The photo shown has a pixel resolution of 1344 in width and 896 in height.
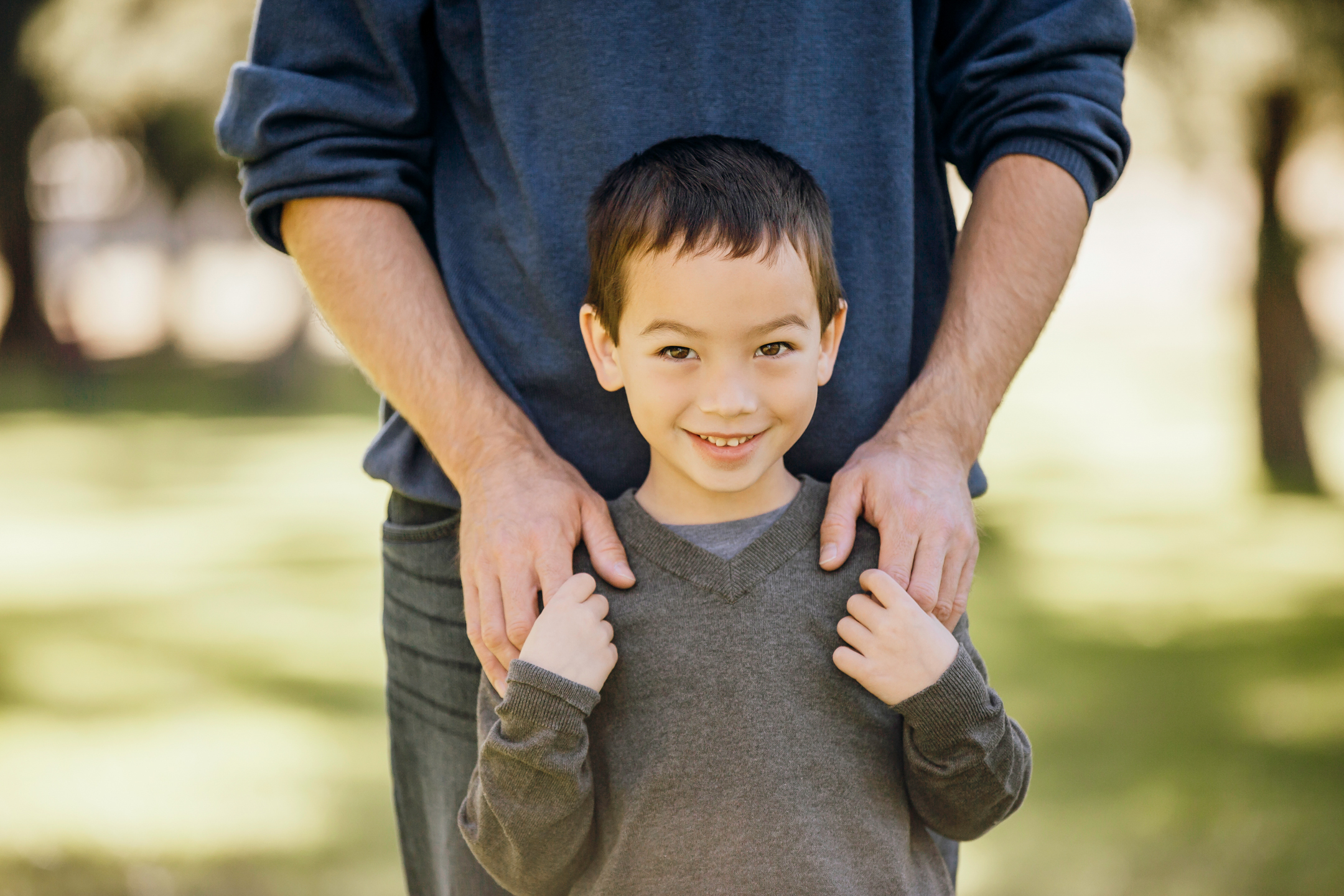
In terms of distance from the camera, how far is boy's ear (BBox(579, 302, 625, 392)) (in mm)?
1575

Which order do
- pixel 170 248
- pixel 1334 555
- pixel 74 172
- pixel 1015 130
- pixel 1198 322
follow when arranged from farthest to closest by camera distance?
pixel 74 172
pixel 170 248
pixel 1198 322
pixel 1334 555
pixel 1015 130


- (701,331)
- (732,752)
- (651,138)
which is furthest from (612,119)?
(732,752)

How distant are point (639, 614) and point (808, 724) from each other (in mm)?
253

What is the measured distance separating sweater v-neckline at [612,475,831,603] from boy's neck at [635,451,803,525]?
26 millimetres

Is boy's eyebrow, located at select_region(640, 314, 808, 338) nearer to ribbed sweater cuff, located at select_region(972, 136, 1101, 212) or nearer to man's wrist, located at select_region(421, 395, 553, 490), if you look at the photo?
man's wrist, located at select_region(421, 395, 553, 490)

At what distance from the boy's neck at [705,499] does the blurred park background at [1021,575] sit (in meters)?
2.50

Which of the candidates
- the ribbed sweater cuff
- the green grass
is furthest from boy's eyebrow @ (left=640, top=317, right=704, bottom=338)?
the green grass

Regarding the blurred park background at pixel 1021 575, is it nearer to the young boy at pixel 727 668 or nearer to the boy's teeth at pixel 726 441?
the young boy at pixel 727 668

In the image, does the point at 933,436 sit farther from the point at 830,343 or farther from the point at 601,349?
the point at 601,349

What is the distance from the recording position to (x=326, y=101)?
170cm

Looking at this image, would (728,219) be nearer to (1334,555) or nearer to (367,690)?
(367,690)

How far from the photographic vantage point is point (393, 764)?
1942 mm

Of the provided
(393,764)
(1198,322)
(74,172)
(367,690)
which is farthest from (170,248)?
(393,764)

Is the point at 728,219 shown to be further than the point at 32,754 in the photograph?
No
